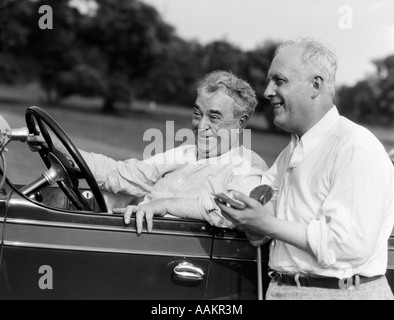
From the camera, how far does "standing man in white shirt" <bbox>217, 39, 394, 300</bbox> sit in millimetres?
2035

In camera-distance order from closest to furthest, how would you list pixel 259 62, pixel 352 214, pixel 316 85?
pixel 352 214 → pixel 316 85 → pixel 259 62

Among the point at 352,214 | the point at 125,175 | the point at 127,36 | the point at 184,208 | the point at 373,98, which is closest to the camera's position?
the point at 352,214

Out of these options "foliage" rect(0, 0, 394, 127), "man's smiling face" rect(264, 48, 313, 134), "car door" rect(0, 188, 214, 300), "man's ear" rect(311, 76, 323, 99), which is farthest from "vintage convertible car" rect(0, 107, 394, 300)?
"foliage" rect(0, 0, 394, 127)

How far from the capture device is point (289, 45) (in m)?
2.35

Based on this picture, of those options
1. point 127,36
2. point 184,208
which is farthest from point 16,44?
point 184,208

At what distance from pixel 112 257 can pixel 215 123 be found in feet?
2.87

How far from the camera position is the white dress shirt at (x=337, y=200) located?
6.64 feet

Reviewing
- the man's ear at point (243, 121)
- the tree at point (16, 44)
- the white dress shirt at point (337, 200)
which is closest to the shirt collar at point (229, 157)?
the man's ear at point (243, 121)

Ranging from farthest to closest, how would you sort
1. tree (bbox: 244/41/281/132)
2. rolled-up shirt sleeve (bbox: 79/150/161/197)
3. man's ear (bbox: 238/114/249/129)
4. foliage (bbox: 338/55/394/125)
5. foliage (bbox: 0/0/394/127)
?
foliage (bbox: 0/0/394/127) < foliage (bbox: 338/55/394/125) < tree (bbox: 244/41/281/132) < rolled-up shirt sleeve (bbox: 79/150/161/197) < man's ear (bbox: 238/114/249/129)

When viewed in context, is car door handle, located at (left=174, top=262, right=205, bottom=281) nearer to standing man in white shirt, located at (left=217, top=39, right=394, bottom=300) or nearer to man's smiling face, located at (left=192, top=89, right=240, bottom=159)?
standing man in white shirt, located at (left=217, top=39, right=394, bottom=300)

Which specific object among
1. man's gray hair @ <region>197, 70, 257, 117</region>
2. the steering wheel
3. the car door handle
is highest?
man's gray hair @ <region>197, 70, 257, 117</region>

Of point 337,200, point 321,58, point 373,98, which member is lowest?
point 337,200

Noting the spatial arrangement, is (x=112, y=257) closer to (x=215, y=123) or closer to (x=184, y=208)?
(x=184, y=208)

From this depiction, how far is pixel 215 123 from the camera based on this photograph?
287 centimetres
